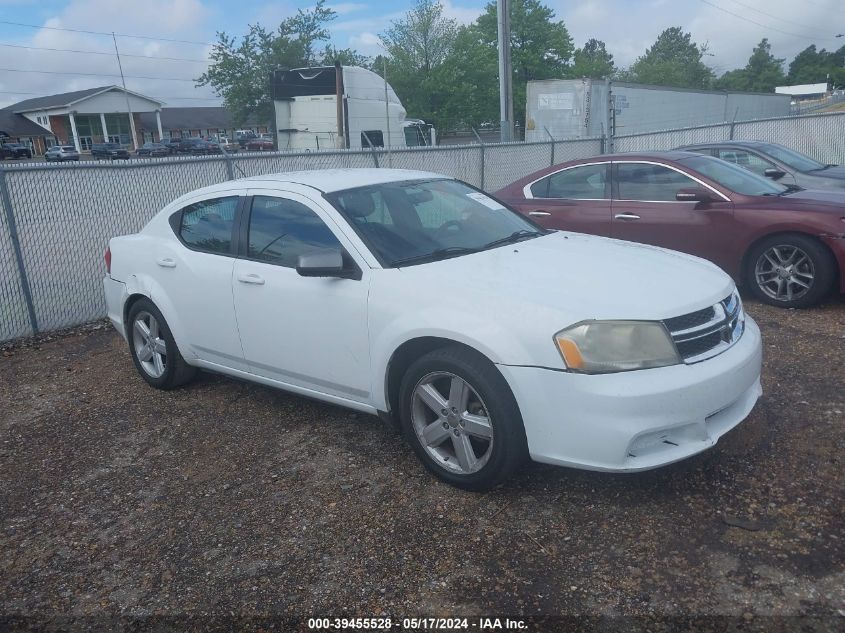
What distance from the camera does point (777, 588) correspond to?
2766 mm

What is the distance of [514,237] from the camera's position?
447 cm

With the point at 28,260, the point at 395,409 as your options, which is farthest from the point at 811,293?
the point at 28,260

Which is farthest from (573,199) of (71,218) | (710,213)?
(71,218)

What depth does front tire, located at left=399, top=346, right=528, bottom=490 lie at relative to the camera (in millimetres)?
3336

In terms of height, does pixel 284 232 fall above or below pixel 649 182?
above

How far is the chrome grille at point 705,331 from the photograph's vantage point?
3.30 metres

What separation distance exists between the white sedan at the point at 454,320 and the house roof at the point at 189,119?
73.0 metres

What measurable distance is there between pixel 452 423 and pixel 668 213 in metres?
4.61

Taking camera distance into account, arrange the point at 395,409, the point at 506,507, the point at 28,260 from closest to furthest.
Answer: the point at 506,507 → the point at 395,409 → the point at 28,260

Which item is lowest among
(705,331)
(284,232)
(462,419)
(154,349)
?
(154,349)

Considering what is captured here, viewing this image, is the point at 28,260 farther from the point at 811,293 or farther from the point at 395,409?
the point at 811,293

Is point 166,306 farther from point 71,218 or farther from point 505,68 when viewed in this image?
point 505,68

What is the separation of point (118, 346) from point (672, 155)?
589cm

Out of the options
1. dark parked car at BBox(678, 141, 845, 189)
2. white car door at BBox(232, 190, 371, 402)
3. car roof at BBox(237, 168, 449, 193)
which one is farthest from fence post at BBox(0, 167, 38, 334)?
dark parked car at BBox(678, 141, 845, 189)
